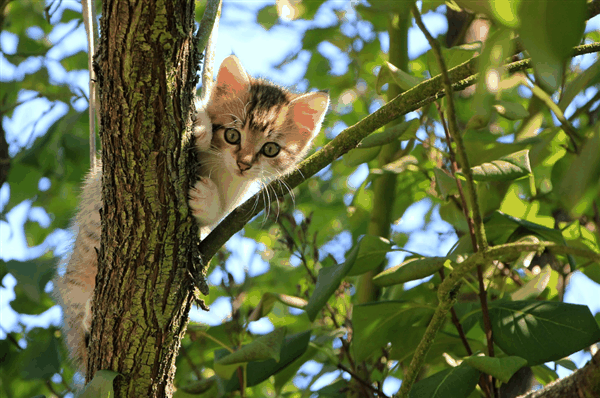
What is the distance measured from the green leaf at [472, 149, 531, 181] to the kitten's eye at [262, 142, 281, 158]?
3.88 ft

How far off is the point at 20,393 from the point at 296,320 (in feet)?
5.70

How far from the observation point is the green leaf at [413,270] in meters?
1.53

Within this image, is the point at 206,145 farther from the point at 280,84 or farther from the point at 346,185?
the point at 346,185

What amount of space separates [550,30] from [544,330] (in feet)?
3.75

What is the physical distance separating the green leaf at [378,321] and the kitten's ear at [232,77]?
4.16ft

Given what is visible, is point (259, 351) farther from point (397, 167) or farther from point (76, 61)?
point (76, 61)

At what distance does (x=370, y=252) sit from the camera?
1.75 meters

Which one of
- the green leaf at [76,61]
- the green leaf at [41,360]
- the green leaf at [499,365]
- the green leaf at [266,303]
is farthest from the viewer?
the green leaf at [76,61]

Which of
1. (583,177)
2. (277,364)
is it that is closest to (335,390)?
(277,364)

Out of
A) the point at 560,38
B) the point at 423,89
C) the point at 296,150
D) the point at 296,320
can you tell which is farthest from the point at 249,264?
the point at 560,38

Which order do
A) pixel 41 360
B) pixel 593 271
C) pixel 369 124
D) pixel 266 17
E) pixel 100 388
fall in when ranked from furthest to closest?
pixel 266 17 < pixel 41 360 < pixel 593 271 < pixel 369 124 < pixel 100 388

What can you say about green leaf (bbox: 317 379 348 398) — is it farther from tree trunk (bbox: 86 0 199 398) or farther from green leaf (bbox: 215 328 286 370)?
tree trunk (bbox: 86 0 199 398)

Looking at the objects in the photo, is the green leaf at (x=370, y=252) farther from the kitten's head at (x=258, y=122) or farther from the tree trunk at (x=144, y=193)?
the kitten's head at (x=258, y=122)

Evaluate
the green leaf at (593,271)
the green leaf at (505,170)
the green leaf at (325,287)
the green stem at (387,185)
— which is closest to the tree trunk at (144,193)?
the green leaf at (325,287)
